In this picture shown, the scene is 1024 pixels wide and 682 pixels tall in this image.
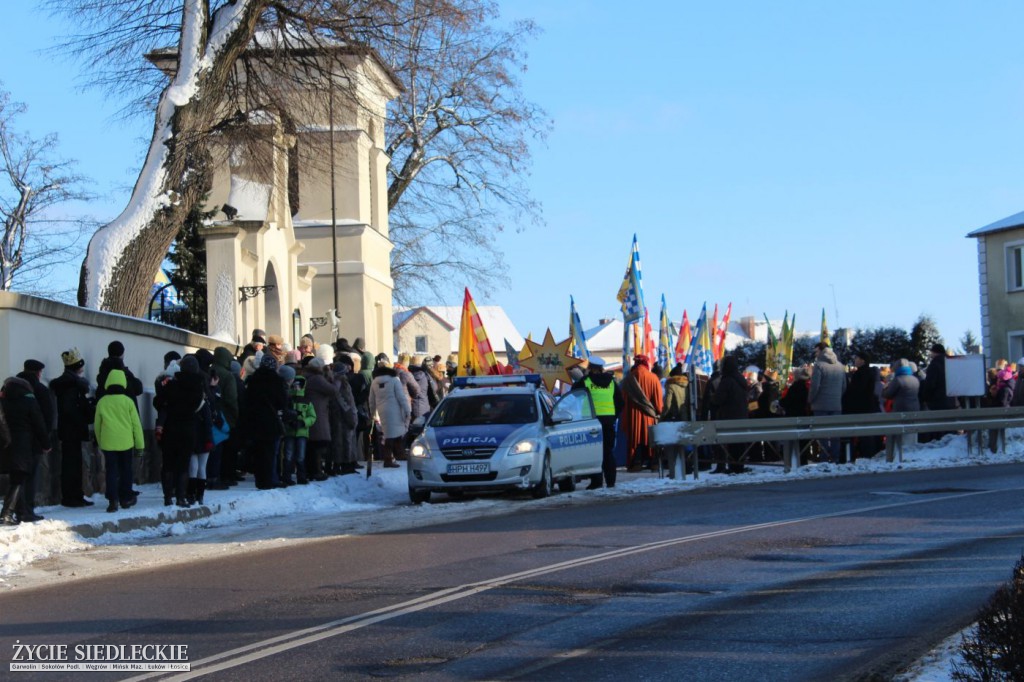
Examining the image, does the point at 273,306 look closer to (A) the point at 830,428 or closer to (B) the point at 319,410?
(B) the point at 319,410

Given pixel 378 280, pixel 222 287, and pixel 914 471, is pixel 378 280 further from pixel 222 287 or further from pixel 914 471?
pixel 914 471

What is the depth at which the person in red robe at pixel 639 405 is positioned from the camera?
2306 cm

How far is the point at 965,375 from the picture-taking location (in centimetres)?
2706

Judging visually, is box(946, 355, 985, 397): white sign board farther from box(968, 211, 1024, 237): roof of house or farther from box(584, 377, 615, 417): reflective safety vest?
box(968, 211, 1024, 237): roof of house

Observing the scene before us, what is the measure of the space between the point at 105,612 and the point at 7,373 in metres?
7.47

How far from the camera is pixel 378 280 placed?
156 ft

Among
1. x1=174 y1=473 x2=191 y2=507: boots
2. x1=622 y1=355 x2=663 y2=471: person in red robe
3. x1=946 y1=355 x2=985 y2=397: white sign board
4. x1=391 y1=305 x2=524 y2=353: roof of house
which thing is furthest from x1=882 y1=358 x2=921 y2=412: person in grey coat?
x1=391 y1=305 x2=524 y2=353: roof of house

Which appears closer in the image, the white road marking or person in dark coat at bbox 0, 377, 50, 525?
the white road marking

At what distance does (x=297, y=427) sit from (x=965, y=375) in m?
14.0

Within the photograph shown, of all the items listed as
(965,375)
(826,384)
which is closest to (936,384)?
(965,375)

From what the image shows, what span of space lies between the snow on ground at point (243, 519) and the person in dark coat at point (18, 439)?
1.41ft

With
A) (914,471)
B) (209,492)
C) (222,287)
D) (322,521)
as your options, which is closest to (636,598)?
(322,521)

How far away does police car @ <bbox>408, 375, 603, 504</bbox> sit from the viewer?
1812 cm

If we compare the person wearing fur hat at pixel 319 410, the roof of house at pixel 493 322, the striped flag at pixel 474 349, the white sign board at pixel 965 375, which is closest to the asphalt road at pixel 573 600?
the person wearing fur hat at pixel 319 410
